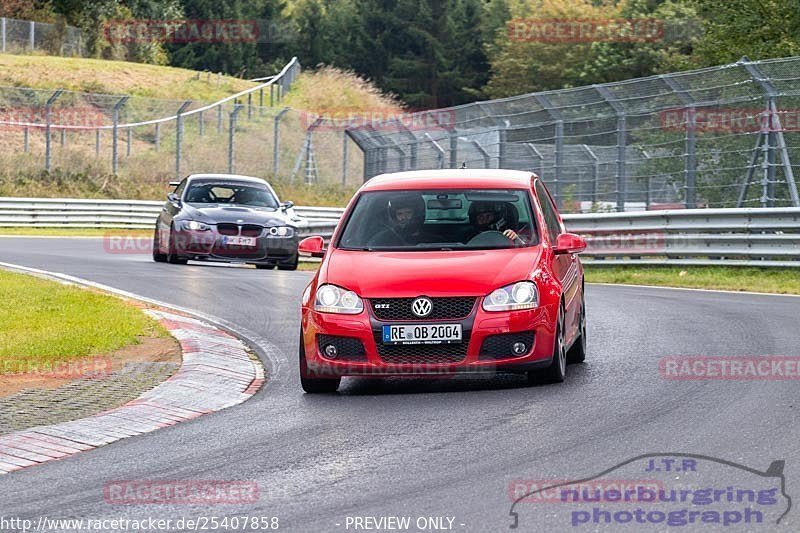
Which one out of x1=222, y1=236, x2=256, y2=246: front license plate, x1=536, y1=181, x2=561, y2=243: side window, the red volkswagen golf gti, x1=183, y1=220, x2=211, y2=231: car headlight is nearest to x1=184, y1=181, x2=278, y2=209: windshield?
x1=183, y1=220, x2=211, y2=231: car headlight

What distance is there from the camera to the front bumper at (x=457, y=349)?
9367 millimetres

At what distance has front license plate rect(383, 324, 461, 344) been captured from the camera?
30.6 feet

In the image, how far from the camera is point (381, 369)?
9430 mm

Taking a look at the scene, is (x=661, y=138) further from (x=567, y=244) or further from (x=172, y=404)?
(x=172, y=404)

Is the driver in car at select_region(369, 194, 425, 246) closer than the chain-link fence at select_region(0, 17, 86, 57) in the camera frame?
Yes

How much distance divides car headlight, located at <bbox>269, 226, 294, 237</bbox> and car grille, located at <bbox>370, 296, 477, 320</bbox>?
43.6 ft

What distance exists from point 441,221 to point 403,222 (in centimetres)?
28

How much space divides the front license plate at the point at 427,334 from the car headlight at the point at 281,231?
13350 millimetres

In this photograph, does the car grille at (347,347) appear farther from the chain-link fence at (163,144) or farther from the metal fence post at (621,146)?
the chain-link fence at (163,144)

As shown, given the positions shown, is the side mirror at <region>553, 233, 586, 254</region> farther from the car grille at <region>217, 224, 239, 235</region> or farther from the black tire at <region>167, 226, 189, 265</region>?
the black tire at <region>167, 226, 189, 265</region>

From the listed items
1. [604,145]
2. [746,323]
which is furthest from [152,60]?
[746,323]

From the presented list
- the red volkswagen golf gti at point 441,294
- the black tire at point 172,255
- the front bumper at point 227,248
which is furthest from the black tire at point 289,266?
the red volkswagen golf gti at point 441,294

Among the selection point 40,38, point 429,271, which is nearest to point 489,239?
point 429,271

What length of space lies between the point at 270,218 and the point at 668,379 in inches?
529
